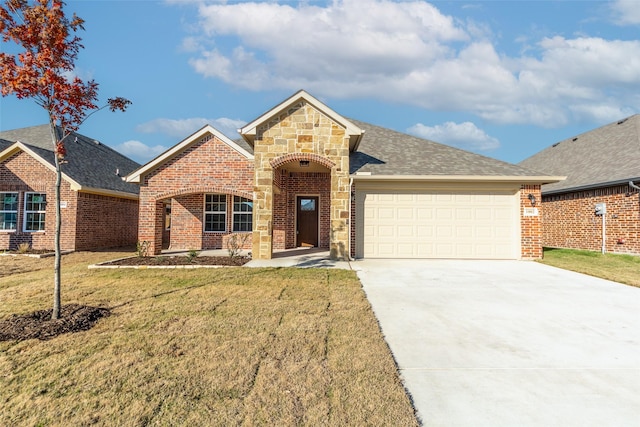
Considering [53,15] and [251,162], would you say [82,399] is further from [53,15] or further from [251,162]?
[251,162]

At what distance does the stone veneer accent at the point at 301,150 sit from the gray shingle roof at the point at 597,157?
11.1m

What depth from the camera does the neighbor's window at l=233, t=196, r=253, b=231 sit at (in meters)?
15.9

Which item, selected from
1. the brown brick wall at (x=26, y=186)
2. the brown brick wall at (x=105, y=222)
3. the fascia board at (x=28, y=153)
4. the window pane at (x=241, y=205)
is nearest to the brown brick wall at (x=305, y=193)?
the window pane at (x=241, y=205)

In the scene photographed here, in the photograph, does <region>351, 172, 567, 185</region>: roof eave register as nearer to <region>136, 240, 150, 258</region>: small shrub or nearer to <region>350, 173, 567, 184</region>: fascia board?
<region>350, 173, 567, 184</region>: fascia board

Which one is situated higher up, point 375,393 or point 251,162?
point 251,162

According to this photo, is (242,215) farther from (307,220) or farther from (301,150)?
(301,150)

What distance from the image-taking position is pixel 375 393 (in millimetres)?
3086

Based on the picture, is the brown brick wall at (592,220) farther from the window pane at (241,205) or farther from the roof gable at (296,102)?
the window pane at (241,205)

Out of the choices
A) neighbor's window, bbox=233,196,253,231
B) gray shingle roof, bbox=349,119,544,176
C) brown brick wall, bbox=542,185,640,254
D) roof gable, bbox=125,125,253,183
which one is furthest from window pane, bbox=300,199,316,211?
brown brick wall, bbox=542,185,640,254

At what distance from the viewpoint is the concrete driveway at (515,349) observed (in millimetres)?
2945

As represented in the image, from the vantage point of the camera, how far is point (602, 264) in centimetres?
1163

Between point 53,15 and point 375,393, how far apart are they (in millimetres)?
6566

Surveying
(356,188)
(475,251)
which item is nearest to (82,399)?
(356,188)

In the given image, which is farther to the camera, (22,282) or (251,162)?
(251,162)
